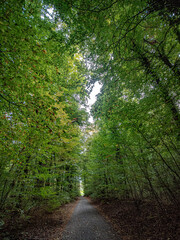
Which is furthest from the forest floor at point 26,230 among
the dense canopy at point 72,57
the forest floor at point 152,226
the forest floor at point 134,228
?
the forest floor at point 152,226

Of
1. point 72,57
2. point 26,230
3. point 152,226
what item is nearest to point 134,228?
point 152,226

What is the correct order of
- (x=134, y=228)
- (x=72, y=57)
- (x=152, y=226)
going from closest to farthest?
1. (x=72, y=57)
2. (x=152, y=226)
3. (x=134, y=228)

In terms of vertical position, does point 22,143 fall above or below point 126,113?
below

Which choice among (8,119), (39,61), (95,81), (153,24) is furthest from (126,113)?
(8,119)

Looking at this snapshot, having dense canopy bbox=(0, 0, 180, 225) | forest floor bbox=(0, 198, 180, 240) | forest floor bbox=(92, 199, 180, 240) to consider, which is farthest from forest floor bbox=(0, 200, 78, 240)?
forest floor bbox=(92, 199, 180, 240)

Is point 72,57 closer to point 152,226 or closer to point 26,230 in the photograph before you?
point 152,226

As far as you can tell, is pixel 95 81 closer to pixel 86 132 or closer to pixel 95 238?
pixel 95 238

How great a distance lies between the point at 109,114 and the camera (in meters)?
5.30

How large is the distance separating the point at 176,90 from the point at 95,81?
3.44m

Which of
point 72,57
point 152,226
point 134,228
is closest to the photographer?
point 72,57

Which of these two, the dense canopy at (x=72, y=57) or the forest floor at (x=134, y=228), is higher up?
the dense canopy at (x=72, y=57)

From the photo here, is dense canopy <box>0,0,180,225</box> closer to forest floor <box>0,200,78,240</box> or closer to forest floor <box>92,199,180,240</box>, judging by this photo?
forest floor <box>0,200,78,240</box>

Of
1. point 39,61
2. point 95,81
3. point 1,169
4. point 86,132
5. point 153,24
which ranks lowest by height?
point 1,169

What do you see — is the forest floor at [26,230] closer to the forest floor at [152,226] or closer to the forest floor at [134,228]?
the forest floor at [134,228]
